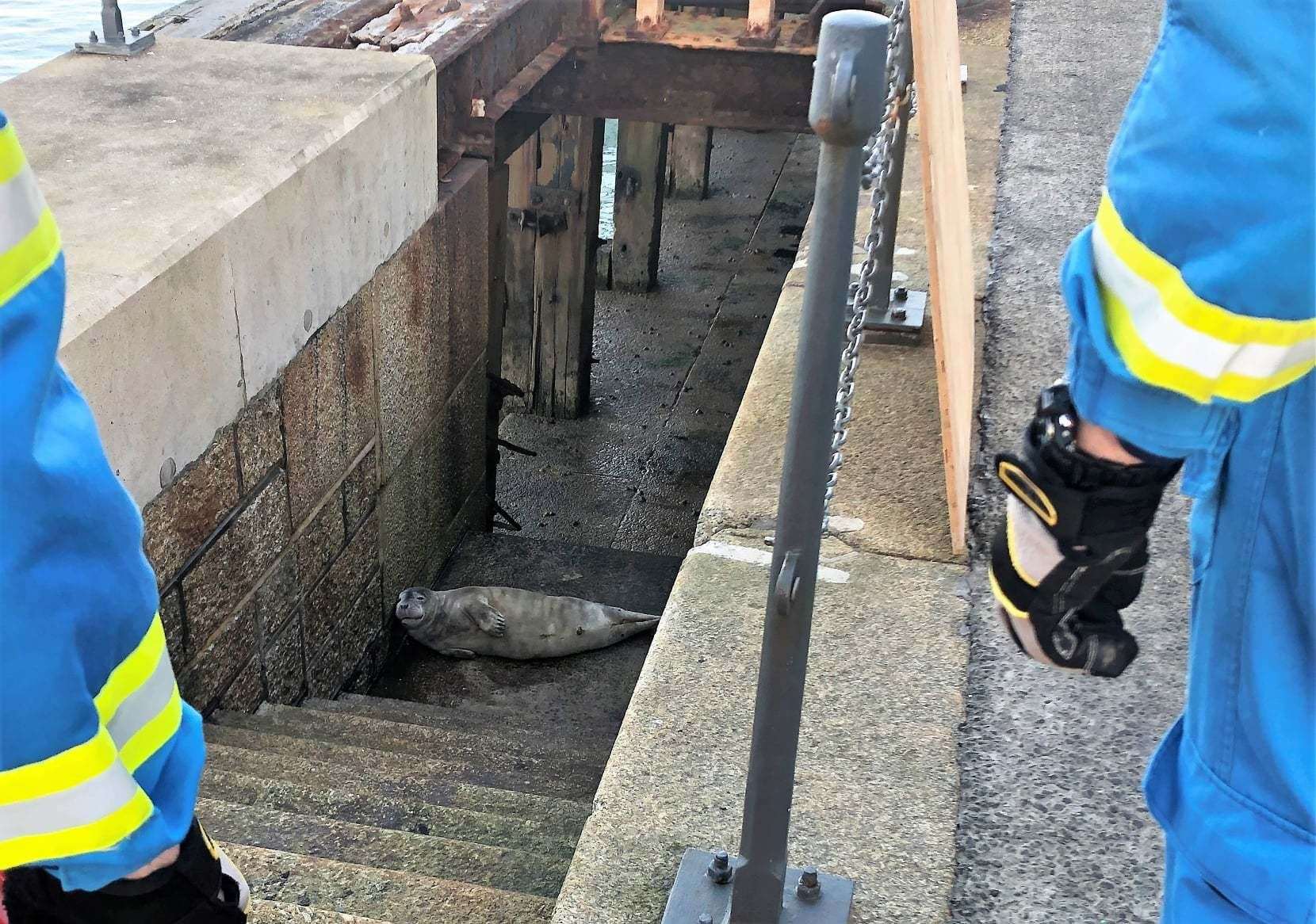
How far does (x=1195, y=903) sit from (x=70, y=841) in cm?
118

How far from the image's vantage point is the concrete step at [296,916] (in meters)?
2.37

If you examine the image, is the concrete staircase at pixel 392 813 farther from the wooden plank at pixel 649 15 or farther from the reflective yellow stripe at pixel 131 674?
the wooden plank at pixel 649 15

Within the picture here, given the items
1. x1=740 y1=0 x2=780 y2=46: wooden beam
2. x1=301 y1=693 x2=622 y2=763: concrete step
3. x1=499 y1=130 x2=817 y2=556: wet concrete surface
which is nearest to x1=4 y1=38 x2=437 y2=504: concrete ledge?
x1=301 y1=693 x2=622 y2=763: concrete step

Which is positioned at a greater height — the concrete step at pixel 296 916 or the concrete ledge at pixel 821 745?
the concrete ledge at pixel 821 745

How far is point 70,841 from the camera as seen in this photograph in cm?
129

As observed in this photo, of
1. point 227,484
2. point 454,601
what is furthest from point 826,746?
point 454,601

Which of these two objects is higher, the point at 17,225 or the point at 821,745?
the point at 17,225

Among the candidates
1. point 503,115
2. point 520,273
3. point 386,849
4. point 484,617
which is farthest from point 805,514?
point 520,273

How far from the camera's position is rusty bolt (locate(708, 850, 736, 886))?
222 cm

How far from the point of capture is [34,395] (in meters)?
1.17

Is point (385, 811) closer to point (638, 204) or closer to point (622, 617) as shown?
point (622, 617)

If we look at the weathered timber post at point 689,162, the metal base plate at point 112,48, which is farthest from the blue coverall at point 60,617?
the weathered timber post at point 689,162

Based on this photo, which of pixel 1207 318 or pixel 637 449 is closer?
pixel 1207 318

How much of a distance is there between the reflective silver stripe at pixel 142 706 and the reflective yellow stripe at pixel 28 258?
399 millimetres
